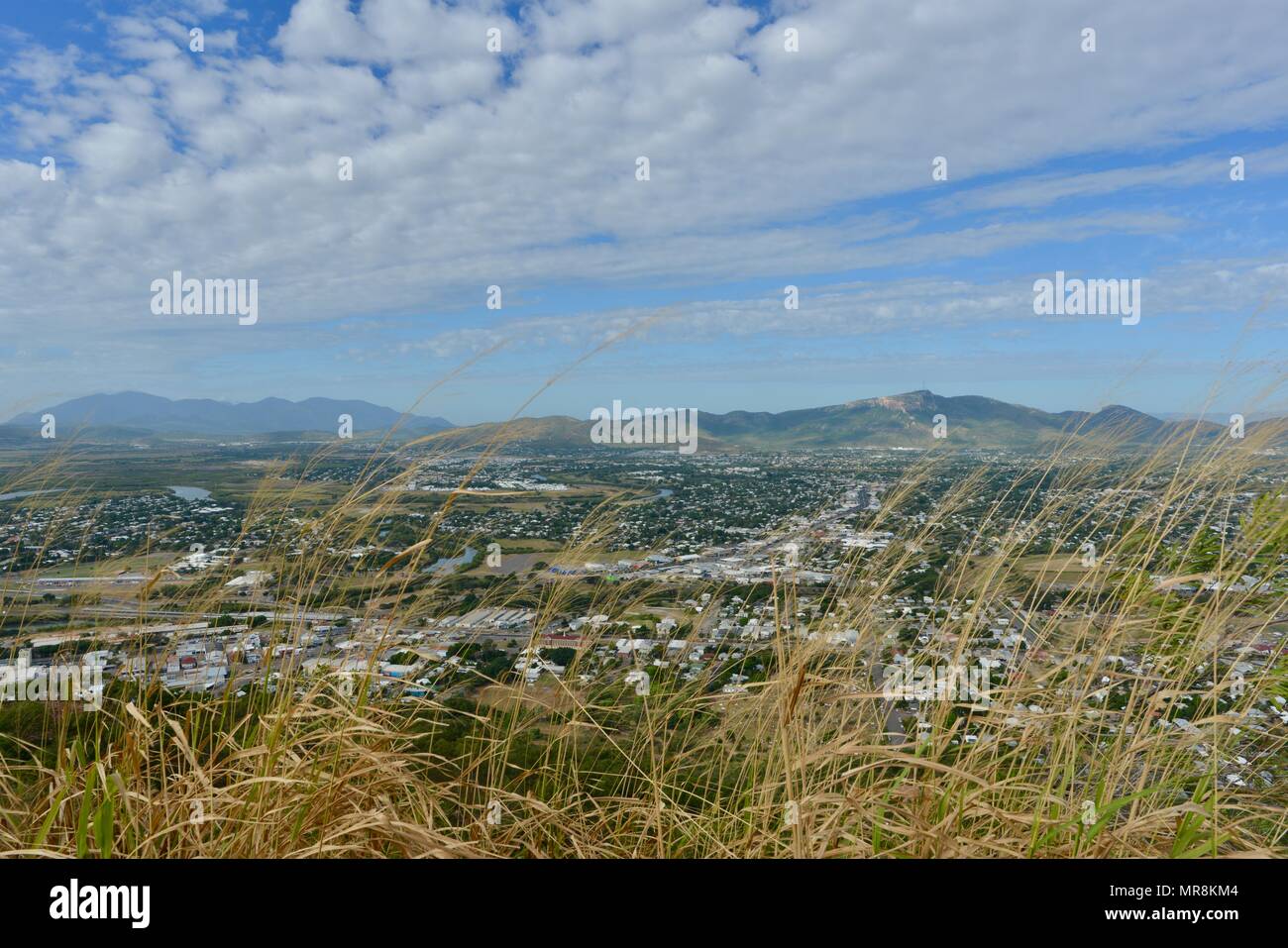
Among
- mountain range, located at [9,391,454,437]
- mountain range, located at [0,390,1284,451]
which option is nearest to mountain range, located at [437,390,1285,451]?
mountain range, located at [0,390,1284,451]

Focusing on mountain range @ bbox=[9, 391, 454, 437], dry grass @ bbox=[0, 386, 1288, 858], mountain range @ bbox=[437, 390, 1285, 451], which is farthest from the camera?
mountain range @ bbox=[9, 391, 454, 437]

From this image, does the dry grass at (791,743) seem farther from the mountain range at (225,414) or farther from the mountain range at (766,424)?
the mountain range at (225,414)

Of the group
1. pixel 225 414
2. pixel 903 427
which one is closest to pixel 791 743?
pixel 903 427

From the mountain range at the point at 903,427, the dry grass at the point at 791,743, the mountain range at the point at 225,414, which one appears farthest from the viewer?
the mountain range at the point at 225,414

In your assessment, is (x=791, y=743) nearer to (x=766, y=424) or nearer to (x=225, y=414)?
(x=766, y=424)

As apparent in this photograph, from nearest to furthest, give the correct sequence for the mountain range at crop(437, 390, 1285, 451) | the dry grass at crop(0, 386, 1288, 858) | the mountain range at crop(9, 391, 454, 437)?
the dry grass at crop(0, 386, 1288, 858)
the mountain range at crop(437, 390, 1285, 451)
the mountain range at crop(9, 391, 454, 437)

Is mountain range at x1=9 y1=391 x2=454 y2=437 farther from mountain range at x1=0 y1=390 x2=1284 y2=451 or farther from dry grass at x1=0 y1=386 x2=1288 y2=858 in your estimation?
dry grass at x1=0 y1=386 x2=1288 y2=858

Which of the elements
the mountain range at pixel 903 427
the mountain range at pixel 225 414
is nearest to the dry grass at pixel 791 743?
the mountain range at pixel 903 427
